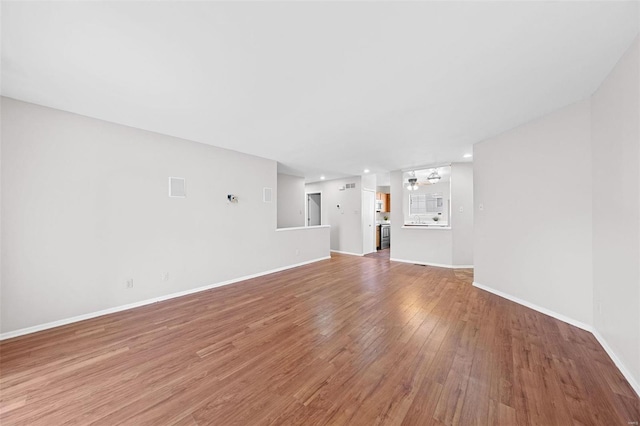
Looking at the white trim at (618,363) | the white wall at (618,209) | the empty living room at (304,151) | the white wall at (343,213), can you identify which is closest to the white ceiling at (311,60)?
the empty living room at (304,151)

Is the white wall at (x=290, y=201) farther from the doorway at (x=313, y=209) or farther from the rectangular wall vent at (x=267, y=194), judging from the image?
the rectangular wall vent at (x=267, y=194)

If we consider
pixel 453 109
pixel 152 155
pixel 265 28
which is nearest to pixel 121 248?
pixel 152 155

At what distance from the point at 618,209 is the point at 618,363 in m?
1.36

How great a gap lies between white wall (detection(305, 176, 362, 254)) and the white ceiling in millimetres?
4361

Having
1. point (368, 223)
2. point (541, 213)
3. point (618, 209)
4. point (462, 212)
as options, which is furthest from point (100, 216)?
point (462, 212)

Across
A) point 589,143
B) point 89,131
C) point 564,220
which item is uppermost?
point 89,131

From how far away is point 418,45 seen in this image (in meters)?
1.67

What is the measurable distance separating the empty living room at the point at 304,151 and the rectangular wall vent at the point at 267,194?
2.68 ft

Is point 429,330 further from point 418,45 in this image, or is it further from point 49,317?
point 49,317

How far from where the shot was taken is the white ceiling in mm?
1424

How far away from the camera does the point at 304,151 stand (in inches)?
180

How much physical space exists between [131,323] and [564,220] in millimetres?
5613

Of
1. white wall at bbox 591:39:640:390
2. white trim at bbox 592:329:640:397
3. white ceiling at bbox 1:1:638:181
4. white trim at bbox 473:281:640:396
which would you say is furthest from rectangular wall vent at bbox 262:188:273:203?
white trim at bbox 592:329:640:397

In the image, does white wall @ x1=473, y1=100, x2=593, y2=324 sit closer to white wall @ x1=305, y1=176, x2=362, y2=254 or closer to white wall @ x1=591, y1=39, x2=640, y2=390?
white wall @ x1=591, y1=39, x2=640, y2=390
